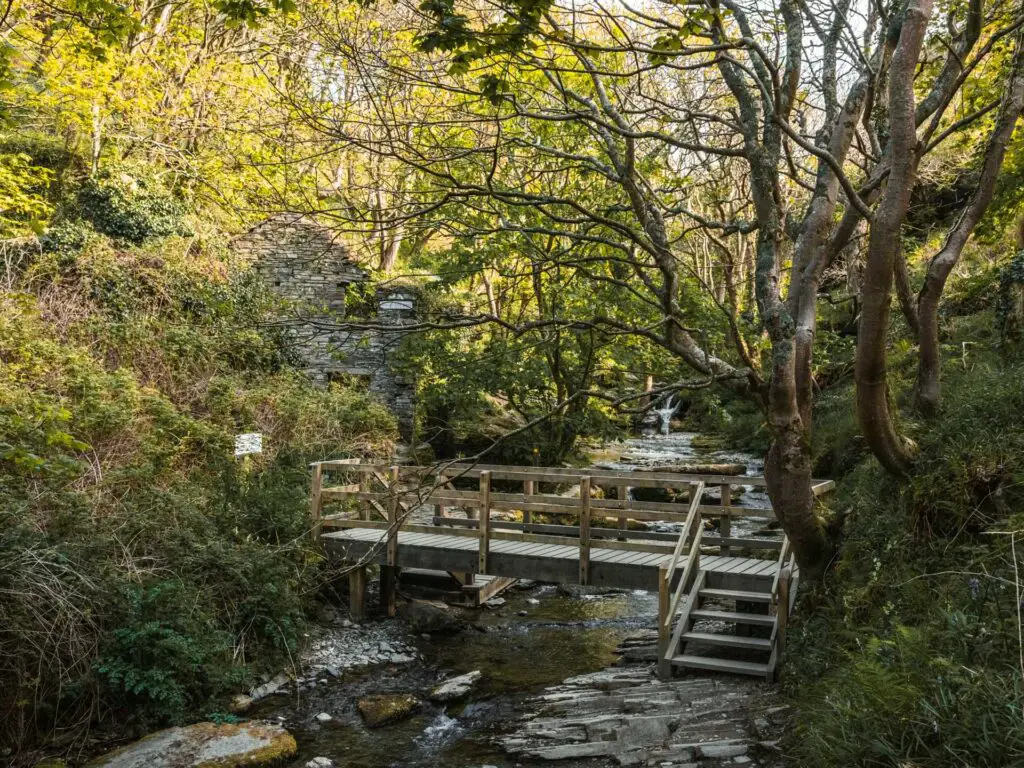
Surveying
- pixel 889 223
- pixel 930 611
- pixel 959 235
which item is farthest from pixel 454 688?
pixel 959 235

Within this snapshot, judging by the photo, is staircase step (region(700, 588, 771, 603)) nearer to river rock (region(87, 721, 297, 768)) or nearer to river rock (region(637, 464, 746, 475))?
river rock (region(87, 721, 297, 768))

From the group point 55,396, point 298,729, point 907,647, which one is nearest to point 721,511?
point 907,647

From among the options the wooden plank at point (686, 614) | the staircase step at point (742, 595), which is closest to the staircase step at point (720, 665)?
the wooden plank at point (686, 614)

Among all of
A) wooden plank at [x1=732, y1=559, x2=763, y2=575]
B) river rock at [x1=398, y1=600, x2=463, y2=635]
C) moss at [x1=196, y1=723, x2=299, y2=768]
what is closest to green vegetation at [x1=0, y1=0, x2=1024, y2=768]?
moss at [x1=196, y1=723, x2=299, y2=768]

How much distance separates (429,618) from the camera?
9789mm

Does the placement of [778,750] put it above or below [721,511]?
below

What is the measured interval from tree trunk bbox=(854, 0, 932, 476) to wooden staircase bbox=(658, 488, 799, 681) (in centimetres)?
203

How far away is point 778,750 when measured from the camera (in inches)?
194

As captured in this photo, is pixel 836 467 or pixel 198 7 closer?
pixel 836 467

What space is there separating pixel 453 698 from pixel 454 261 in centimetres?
814

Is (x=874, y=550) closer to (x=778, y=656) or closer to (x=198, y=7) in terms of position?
(x=778, y=656)

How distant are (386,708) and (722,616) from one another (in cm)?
335

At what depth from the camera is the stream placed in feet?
21.3

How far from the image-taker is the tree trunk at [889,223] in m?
4.83
